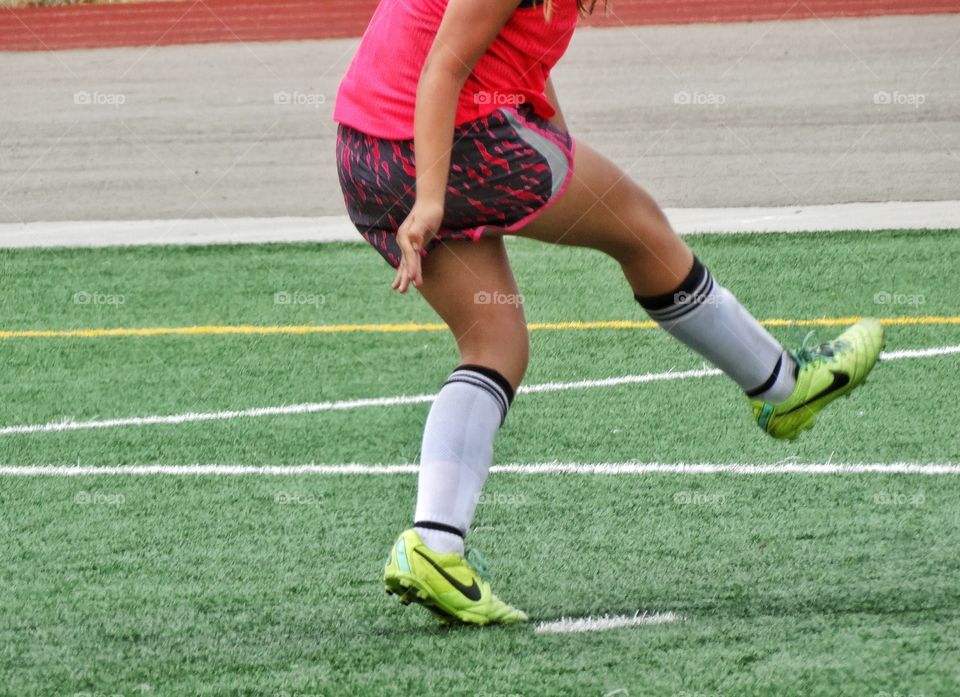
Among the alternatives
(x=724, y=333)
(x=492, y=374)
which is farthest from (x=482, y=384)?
(x=724, y=333)

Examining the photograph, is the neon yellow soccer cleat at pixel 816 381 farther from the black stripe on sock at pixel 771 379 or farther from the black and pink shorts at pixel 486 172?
the black and pink shorts at pixel 486 172

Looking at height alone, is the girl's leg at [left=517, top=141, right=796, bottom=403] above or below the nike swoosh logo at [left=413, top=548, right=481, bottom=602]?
above

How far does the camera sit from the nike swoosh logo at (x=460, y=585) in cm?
→ 340

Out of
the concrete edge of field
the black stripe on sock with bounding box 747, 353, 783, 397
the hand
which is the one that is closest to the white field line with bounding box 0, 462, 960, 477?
the black stripe on sock with bounding box 747, 353, 783, 397

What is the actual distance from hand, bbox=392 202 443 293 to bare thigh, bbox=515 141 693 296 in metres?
0.30

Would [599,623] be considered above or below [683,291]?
below

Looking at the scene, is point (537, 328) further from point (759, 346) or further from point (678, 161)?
point (678, 161)

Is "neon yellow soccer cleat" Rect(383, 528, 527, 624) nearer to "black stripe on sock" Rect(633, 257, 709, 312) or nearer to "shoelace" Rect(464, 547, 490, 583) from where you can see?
"shoelace" Rect(464, 547, 490, 583)

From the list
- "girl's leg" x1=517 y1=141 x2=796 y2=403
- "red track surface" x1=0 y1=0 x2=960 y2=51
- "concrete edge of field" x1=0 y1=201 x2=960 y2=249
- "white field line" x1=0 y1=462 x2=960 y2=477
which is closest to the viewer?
"girl's leg" x1=517 y1=141 x2=796 y2=403

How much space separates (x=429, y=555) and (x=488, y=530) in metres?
1.01

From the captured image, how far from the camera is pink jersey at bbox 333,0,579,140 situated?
330 centimetres

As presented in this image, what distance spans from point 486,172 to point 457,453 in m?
0.61

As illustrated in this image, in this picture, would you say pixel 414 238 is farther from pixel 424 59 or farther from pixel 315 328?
pixel 315 328

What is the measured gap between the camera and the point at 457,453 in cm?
347
